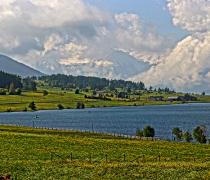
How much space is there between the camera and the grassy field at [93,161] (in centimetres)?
5875

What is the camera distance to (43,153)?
79.6m

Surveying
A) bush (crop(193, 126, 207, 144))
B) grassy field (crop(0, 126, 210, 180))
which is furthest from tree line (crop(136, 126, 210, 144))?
grassy field (crop(0, 126, 210, 180))

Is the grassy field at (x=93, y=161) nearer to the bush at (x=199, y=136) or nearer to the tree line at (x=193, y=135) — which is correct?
the bush at (x=199, y=136)

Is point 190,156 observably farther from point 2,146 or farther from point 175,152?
point 2,146

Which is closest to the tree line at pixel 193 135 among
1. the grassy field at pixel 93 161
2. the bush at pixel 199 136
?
the bush at pixel 199 136

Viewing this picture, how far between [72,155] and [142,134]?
82.3 m

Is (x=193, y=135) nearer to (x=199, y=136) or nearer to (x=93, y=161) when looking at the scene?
(x=199, y=136)

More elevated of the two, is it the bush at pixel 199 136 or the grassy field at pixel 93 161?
the grassy field at pixel 93 161

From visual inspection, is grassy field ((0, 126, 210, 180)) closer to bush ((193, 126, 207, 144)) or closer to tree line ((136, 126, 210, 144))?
bush ((193, 126, 207, 144))

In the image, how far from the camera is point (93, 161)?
71.1 meters

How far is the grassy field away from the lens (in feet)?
193

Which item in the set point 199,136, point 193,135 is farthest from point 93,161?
point 193,135

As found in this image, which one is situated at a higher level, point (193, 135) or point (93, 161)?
point (93, 161)

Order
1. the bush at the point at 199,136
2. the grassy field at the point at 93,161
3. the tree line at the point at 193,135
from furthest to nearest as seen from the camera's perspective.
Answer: the tree line at the point at 193,135 < the bush at the point at 199,136 < the grassy field at the point at 93,161
